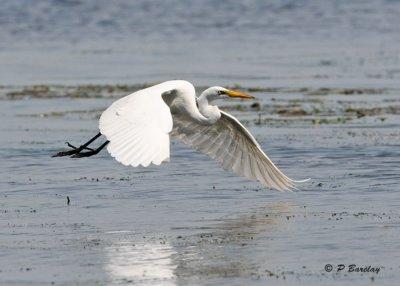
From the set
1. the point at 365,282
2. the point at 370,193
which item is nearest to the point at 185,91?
the point at 370,193

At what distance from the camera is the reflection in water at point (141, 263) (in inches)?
370

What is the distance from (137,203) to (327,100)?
954 centimetres

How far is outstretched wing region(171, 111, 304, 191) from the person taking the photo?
13664 mm

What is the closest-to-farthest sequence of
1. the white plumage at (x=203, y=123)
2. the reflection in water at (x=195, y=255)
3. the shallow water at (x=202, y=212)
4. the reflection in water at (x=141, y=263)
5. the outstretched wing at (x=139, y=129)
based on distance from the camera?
the reflection in water at (x=141, y=263)
the reflection in water at (x=195, y=255)
the shallow water at (x=202, y=212)
the outstretched wing at (x=139, y=129)
the white plumage at (x=203, y=123)

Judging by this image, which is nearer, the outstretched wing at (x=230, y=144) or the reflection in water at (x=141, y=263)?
the reflection in water at (x=141, y=263)

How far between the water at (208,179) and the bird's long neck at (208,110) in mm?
863

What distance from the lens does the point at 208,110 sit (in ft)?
43.8

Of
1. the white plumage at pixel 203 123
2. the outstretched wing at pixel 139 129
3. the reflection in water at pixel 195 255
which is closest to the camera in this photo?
the reflection in water at pixel 195 255

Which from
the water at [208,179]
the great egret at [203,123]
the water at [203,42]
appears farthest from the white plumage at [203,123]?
the water at [203,42]

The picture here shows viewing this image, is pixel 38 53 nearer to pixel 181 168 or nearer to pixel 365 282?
pixel 181 168

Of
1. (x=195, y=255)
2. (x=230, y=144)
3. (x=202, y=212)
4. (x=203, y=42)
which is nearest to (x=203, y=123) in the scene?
(x=230, y=144)

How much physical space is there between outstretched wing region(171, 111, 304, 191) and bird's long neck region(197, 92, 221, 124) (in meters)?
0.28

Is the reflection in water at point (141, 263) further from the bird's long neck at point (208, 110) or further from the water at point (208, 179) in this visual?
the bird's long neck at point (208, 110)
